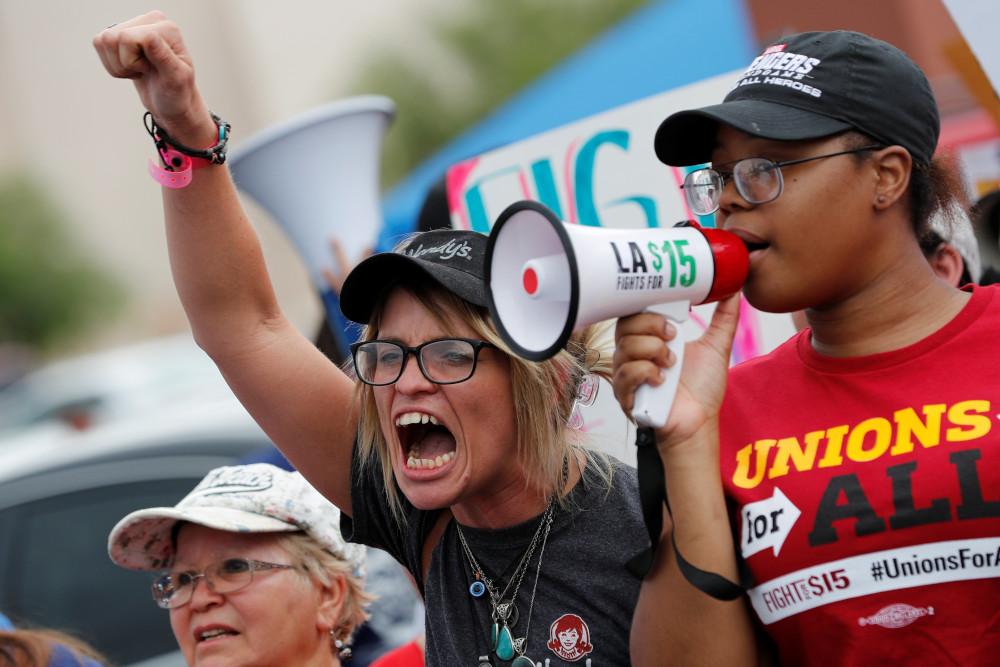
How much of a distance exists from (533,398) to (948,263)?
1.12 metres

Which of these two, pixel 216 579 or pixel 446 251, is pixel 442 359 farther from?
pixel 216 579

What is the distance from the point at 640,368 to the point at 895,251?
45 cm

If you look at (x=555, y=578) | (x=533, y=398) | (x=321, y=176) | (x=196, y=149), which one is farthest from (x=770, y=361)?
(x=321, y=176)

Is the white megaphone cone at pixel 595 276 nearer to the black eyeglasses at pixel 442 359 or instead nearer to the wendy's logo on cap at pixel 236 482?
the black eyeglasses at pixel 442 359

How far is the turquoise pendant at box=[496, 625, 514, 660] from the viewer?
1715 millimetres

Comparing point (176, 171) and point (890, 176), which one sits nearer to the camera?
point (890, 176)

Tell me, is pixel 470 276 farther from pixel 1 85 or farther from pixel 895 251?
pixel 1 85

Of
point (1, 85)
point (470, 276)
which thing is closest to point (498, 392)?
point (470, 276)

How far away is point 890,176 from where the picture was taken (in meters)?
1.49

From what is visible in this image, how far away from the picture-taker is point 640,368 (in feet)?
4.62

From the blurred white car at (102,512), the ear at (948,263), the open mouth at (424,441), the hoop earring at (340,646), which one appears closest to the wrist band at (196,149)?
the open mouth at (424,441)

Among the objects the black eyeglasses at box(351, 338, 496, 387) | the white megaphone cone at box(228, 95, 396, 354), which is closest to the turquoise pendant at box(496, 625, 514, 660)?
the black eyeglasses at box(351, 338, 496, 387)

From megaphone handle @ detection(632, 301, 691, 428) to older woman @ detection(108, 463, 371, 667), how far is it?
111 centimetres

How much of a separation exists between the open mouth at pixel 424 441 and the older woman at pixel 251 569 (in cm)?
53
